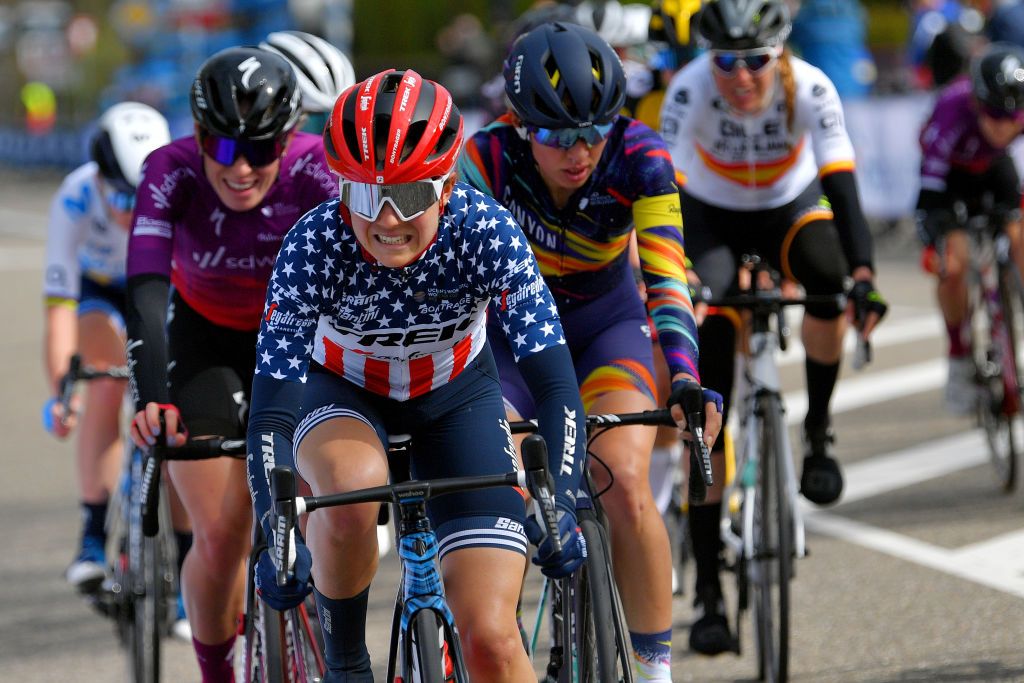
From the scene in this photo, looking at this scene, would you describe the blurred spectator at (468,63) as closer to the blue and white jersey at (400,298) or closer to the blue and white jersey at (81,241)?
the blue and white jersey at (81,241)

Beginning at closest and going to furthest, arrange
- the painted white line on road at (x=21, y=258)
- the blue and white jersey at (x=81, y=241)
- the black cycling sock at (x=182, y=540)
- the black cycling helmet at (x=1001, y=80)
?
the black cycling sock at (x=182, y=540) → the blue and white jersey at (x=81, y=241) → the black cycling helmet at (x=1001, y=80) → the painted white line on road at (x=21, y=258)

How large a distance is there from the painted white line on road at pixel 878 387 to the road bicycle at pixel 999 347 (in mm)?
1818

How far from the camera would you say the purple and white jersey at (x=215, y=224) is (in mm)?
4809

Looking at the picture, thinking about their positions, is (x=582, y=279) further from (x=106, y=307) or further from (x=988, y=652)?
(x=106, y=307)

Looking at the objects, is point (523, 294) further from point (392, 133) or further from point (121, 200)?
point (121, 200)

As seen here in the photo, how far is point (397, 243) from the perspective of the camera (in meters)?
3.74

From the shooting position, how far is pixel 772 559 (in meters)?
5.25

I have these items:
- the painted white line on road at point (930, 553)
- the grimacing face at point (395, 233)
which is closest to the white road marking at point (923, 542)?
the painted white line on road at point (930, 553)

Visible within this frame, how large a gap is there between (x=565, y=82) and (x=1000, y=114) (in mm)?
4076

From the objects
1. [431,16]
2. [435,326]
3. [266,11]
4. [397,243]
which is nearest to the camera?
[397,243]

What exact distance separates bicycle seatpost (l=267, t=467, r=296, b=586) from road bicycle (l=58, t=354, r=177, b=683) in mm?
1655

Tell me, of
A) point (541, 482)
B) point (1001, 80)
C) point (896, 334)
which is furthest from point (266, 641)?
point (896, 334)

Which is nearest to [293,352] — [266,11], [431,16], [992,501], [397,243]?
[397,243]

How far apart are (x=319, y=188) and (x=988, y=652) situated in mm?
2947
